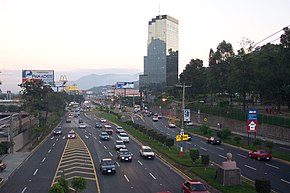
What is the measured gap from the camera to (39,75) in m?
109

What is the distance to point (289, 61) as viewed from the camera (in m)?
59.2

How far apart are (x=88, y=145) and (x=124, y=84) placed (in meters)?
99.0

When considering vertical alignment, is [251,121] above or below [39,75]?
below

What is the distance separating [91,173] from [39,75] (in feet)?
268

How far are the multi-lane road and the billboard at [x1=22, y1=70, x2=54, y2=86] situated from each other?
199 ft

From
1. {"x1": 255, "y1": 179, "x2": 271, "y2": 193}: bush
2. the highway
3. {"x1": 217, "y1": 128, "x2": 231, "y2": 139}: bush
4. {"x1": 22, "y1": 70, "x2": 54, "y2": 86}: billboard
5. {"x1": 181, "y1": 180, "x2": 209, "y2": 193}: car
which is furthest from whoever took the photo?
{"x1": 22, "y1": 70, "x2": 54, "y2": 86}: billboard

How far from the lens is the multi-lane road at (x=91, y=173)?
92.1ft

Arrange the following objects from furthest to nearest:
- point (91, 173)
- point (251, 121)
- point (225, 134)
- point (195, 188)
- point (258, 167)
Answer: point (225, 134)
point (251, 121)
point (258, 167)
point (91, 173)
point (195, 188)

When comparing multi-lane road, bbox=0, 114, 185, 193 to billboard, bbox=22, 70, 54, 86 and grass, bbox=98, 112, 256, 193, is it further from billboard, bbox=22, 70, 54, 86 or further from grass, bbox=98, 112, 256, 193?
billboard, bbox=22, 70, 54, 86

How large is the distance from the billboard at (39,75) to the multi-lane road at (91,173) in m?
60.6

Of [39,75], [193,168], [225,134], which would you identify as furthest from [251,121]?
[39,75]

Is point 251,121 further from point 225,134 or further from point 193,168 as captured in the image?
point 225,134

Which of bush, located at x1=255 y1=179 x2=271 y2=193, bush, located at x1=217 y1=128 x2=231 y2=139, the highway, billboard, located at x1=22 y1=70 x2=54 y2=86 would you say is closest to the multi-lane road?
bush, located at x1=255 y1=179 x2=271 y2=193

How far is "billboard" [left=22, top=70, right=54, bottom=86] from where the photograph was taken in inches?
4126
